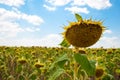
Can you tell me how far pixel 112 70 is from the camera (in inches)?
368

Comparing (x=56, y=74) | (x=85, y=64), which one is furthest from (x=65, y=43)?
(x=85, y=64)

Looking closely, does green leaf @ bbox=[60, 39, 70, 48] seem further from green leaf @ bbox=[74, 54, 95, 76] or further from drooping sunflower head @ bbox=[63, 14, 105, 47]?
green leaf @ bbox=[74, 54, 95, 76]

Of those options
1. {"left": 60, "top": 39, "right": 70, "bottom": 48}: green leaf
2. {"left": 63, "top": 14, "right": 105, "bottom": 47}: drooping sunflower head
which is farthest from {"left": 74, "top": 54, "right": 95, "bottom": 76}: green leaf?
{"left": 60, "top": 39, "right": 70, "bottom": 48}: green leaf

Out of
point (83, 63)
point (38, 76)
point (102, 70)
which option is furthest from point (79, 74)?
point (38, 76)

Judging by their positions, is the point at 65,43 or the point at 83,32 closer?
the point at 83,32

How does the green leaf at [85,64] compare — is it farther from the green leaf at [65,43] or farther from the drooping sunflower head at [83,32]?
the green leaf at [65,43]

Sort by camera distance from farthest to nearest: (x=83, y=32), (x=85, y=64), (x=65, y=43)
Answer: (x=65, y=43) → (x=83, y=32) → (x=85, y=64)

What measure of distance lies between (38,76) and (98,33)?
4.76 meters

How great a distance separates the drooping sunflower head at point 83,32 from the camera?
279 centimetres

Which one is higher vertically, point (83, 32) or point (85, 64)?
point (83, 32)

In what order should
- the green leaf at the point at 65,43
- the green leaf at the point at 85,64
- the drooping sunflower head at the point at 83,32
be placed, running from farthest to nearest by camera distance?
the green leaf at the point at 65,43 < the drooping sunflower head at the point at 83,32 < the green leaf at the point at 85,64

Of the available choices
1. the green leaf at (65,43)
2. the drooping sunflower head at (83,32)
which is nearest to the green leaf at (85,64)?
the drooping sunflower head at (83,32)

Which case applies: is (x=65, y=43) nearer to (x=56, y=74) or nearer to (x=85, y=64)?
(x=56, y=74)

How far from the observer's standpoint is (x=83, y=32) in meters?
2.79
